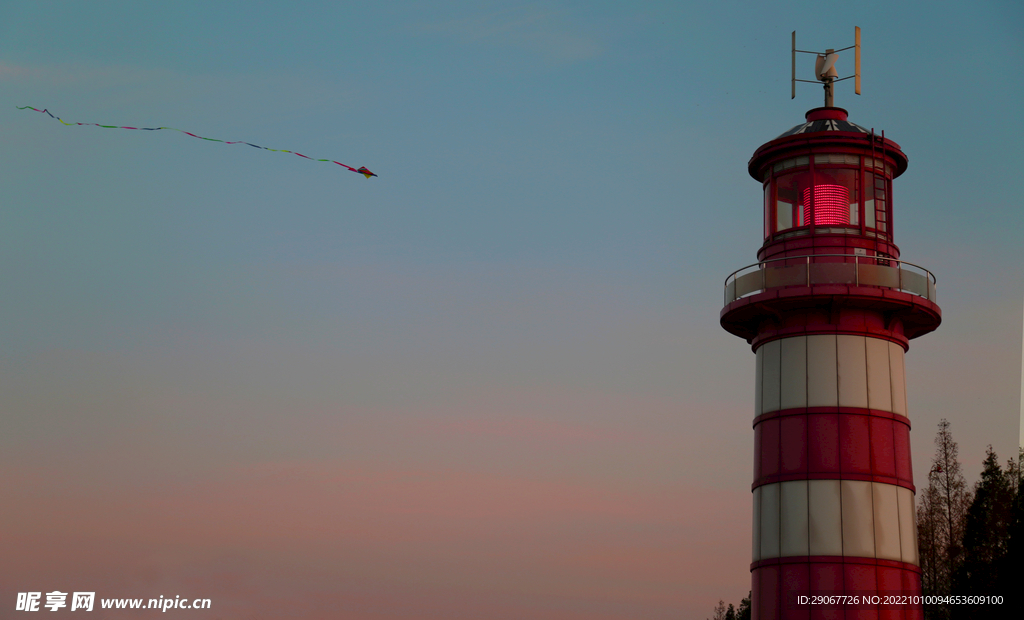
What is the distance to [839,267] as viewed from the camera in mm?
31172

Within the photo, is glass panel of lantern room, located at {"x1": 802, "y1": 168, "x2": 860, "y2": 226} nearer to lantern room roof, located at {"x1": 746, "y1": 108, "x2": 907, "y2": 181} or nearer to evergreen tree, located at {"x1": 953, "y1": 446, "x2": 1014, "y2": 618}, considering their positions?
lantern room roof, located at {"x1": 746, "y1": 108, "x2": 907, "y2": 181}

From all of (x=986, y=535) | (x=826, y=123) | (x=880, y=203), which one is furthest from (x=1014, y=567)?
(x=826, y=123)

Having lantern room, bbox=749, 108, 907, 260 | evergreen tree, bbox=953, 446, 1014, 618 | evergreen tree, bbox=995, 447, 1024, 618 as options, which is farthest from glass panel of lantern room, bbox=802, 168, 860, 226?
evergreen tree, bbox=953, 446, 1014, 618

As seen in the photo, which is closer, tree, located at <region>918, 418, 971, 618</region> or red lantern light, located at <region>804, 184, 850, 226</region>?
red lantern light, located at <region>804, 184, 850, 226</region>

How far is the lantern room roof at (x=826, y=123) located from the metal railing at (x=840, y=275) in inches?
155

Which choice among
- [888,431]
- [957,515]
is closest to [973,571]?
[957,515]

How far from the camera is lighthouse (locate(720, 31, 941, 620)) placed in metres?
29.9

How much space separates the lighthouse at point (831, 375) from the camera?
2989 cm

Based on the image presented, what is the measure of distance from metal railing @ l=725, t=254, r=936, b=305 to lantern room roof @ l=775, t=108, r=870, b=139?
155 inches

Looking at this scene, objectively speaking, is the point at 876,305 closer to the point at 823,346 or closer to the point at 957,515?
the point at 823,346

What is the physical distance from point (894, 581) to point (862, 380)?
5351 millimetres

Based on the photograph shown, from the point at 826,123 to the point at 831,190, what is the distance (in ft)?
6.86

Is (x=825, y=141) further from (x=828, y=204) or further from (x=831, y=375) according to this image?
(x=831, y=375)

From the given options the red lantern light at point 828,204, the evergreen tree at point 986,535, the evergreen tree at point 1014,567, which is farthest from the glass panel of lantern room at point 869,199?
the evergreen tree at point 986,535
